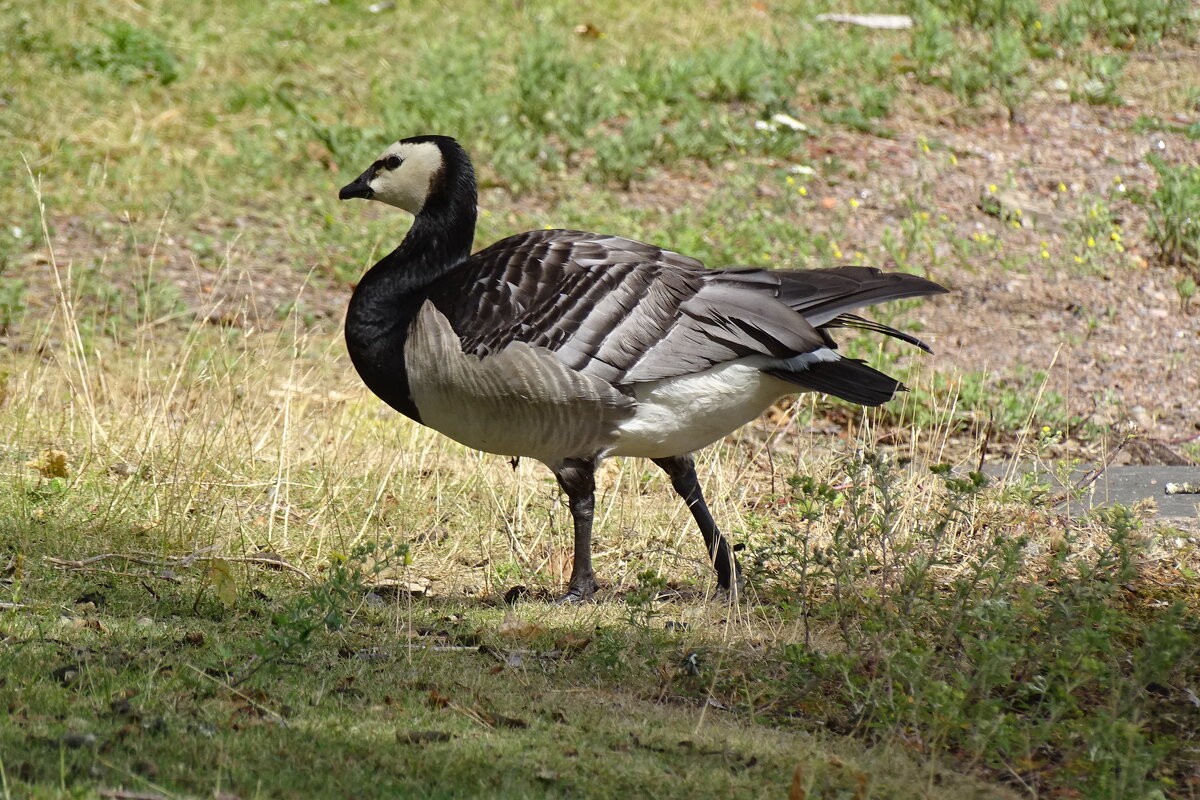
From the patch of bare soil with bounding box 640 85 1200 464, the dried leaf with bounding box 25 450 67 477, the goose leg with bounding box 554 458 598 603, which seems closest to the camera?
the goose leg with bounding box 554 458 598 603

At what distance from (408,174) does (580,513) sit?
1.68m

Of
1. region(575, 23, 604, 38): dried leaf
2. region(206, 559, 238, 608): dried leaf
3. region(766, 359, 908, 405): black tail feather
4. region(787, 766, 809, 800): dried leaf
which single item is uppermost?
region(575, 23, 604, 38): dried leaf

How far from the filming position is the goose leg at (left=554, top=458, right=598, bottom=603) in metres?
5.23

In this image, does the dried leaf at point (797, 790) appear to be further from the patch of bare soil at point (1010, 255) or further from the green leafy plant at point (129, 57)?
the green leafy plant at point (129, 57)

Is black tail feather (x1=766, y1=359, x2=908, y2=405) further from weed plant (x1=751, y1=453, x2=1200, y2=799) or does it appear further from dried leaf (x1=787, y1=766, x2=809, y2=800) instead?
dried leaf (x1=787, y1=766, x2=809, y2=800)

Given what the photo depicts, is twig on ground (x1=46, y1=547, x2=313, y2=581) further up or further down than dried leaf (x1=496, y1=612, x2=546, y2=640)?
further up

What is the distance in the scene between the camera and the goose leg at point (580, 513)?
17.2 feet

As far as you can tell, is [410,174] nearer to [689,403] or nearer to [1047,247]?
[689,403]

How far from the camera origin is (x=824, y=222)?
9.74 metres

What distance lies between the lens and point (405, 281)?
547 cm

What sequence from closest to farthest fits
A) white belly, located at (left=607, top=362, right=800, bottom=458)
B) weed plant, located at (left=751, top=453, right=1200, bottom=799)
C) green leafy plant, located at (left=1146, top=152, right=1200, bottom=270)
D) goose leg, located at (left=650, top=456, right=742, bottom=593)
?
weed plant, located at (left=751, top=453, right=1200, bottom=799) < white belly, located at (left=607, top=362, right=800, bottom=458) < goose leg, located at (left=650, top=456, right=742, bottom=593) < green leafy plant, located at (left=1146, top=152, right=1200, bottom=270)

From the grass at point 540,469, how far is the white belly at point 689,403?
0.55m

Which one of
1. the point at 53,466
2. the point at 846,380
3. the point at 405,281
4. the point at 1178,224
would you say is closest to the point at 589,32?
the point at 1178,224

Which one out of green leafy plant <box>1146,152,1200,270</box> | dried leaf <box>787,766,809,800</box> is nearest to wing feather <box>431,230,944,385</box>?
dried leaf <box>787,766,809,800</box>
